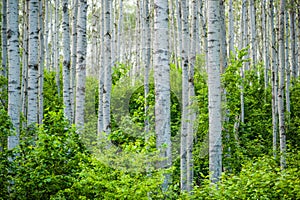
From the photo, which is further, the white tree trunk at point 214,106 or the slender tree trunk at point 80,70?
the slender tree trunk at point 80,70

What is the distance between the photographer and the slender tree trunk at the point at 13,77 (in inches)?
254

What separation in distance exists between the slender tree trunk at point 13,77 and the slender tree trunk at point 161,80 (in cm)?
248

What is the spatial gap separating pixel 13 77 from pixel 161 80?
8.54 ft

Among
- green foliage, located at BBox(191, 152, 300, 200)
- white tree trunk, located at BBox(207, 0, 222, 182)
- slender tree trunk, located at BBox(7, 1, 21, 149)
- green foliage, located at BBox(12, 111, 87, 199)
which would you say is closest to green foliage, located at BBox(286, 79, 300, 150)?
white tree trunk, located at BBox(207, 0, 222, 182)

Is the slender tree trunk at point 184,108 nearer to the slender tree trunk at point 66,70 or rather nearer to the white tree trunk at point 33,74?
the slender tree trunk at point 66,70

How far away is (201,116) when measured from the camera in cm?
853

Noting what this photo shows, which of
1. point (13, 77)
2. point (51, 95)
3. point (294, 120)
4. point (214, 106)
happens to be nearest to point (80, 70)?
point (13, 77)

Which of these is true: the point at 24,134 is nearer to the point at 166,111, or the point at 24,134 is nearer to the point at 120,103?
the point at 166,111

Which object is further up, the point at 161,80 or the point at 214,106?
the point at 161,80

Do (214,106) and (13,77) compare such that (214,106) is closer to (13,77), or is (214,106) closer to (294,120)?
(13,77)

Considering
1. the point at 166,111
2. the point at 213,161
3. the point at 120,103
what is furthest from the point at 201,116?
the point at 120,103

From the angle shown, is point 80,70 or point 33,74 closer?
point 33,74

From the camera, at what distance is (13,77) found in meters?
6.49

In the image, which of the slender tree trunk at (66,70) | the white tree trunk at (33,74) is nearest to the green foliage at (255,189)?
the white tree trunk at (33,74)
